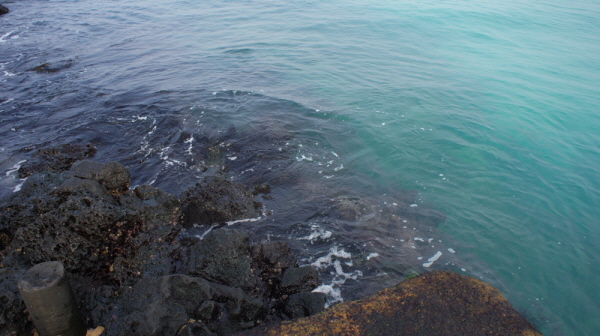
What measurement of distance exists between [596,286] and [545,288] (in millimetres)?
994

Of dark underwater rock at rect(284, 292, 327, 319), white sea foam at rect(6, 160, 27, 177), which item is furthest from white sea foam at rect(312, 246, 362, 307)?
white sea foam at rect(6, 160, 27, 177)

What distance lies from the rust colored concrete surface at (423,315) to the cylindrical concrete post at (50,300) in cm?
223

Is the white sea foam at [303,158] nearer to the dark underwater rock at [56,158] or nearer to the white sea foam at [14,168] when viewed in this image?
the dark underwater rock at [56,158]

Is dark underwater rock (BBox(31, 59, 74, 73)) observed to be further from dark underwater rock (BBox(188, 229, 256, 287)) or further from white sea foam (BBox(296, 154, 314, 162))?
dark underwater rock (BBox(188, 229, 256, 287))

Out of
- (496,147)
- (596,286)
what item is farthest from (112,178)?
(496,147)

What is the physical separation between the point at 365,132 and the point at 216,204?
6.01m

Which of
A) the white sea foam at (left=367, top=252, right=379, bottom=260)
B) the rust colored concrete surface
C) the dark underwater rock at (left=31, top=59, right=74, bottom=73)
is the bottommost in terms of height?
the white sea foam at (left=367, top=252, right=379, bottom=260)

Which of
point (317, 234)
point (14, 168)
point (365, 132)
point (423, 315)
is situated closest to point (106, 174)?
point (14, 168)

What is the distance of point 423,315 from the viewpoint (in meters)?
4.41

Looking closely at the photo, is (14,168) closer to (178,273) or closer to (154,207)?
(154,207)

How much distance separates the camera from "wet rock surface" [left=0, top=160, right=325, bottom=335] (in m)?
4.80

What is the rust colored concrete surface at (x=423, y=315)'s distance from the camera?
4.24 m

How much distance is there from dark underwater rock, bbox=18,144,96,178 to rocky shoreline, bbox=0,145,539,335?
4.25 ft

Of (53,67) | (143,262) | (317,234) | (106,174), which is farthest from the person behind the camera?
(53,67)
